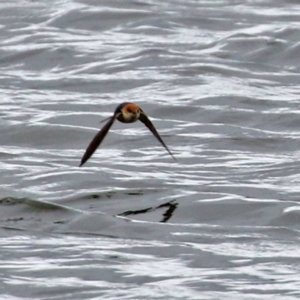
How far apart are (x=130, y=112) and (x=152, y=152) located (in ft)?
12.5

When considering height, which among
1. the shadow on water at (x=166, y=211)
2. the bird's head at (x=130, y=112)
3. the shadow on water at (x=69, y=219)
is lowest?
the shadow on water at (x=166, y=211)

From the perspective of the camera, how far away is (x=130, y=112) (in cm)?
802

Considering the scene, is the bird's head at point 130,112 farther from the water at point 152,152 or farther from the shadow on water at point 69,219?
the shadow on water at point 69,219

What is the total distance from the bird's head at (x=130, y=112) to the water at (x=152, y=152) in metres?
0.93

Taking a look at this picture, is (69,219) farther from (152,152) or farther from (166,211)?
(152,152)

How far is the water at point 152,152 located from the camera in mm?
8094

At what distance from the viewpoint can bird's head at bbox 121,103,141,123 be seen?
26.2ft

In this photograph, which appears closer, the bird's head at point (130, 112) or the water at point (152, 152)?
the bird's head at point (130, 112)

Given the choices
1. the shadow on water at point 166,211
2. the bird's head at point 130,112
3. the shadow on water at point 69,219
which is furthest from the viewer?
the shadow on water at point 166,211

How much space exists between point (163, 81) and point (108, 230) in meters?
5.71

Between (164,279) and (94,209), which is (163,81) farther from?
(164,279)

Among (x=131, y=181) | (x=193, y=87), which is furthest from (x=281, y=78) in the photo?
(x=131, y=181)

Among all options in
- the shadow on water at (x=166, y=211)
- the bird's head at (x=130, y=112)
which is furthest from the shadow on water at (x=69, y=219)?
the bird's head at (x=130, y=112)

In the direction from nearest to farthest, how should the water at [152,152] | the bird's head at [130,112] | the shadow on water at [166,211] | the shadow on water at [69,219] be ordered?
the bird's head at [130,112], the water at [152,152], the shadow on water at [69,219], the shadow on water at [166,211]
